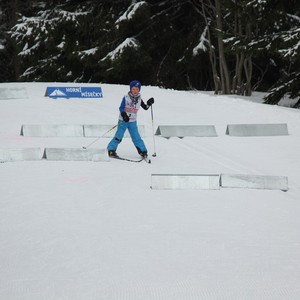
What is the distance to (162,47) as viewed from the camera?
1057 inches

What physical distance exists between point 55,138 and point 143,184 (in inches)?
159

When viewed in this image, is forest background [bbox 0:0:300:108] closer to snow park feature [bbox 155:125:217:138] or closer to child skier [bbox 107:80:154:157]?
snow park feature [bbox 155:125:217:138]

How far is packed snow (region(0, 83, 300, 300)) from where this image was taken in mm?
4363

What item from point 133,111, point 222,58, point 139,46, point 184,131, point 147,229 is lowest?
point 147,229

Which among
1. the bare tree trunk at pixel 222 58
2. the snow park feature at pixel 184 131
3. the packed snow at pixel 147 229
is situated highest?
the bare tree trunk at pixel 222 58

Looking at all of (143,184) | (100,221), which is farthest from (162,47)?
(100,221)

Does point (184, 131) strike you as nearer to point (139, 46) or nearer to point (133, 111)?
point (133, 111)

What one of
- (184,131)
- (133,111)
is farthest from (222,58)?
(133,111)

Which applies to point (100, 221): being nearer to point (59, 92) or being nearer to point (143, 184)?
point (143, 184)

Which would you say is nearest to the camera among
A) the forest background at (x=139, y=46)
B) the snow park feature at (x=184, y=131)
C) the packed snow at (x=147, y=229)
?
the packed snow at (x=147, y=229)

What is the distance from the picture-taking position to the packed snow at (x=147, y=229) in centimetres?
436

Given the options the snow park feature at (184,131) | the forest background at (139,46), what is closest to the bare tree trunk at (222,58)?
the forest background at (139,46)

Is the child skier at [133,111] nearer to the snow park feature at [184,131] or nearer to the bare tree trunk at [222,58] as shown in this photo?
the snow park feature at [184,131]

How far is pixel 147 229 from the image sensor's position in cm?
575
